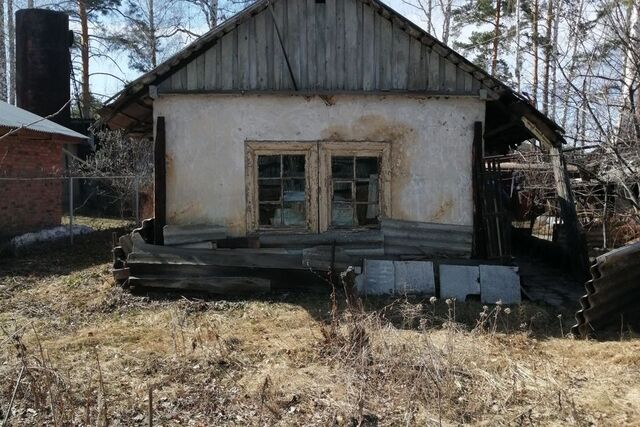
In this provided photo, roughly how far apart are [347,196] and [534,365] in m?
4.43

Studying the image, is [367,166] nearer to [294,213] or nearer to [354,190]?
[354,190]

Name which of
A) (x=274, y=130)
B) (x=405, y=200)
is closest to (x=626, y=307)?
(x=405, y=200)

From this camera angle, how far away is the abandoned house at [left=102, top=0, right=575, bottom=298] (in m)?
9.00

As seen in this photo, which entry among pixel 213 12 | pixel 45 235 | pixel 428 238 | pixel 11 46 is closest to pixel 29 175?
pixel 45 235

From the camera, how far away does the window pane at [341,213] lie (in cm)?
927

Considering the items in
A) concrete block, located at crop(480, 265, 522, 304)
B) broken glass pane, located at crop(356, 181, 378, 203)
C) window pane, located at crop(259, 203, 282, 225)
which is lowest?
concrete block, located at crop(480, 265, 522, 304)

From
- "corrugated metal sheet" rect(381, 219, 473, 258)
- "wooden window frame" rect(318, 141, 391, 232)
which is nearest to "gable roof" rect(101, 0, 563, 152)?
"wooden window frame" rect(318, 141, 391, 232)

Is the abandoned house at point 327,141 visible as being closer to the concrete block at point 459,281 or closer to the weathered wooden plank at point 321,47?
the weathered wooden plank at point 321,47

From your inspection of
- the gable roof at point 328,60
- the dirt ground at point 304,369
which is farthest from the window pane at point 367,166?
the dirt ground at point 304,369

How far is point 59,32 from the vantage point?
23.2 metres

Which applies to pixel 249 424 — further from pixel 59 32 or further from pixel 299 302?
pixel 59 32

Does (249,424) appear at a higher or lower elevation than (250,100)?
lower

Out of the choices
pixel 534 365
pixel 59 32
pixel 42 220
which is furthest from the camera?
pixel 59 32

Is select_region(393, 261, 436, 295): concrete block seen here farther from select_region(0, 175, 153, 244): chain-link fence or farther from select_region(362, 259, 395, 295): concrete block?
select_region(0, 175, 153, 244): chain-link fence
